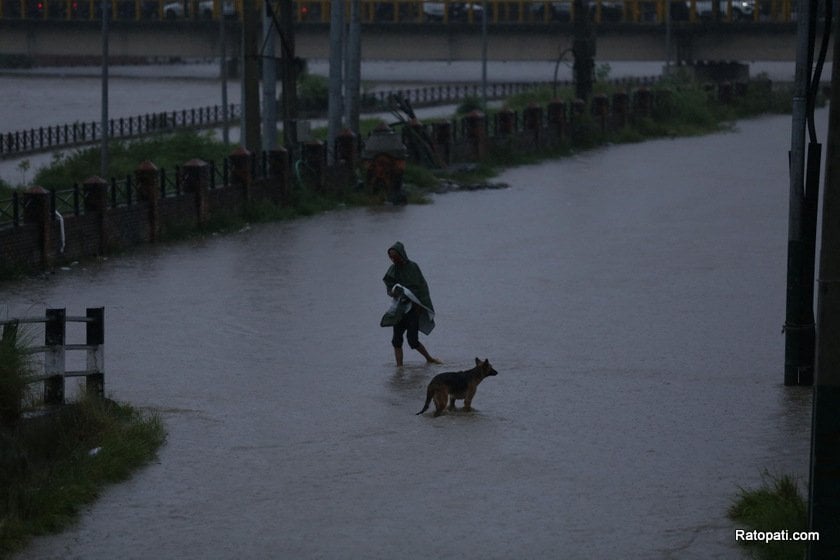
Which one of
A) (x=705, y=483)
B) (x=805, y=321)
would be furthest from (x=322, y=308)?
(x=705, y=483)

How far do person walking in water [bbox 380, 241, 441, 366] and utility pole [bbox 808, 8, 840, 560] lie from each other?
28.1 ft

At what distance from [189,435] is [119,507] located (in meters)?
2.40

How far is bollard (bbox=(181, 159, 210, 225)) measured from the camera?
31094 millimetres

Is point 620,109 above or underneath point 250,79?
underneath

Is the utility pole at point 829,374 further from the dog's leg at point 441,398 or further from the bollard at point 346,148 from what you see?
the bollard at point 346,148

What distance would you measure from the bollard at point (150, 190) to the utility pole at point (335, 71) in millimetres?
9445

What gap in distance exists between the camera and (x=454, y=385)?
1466 cm

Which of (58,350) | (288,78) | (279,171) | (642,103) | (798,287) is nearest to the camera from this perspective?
(58,350)

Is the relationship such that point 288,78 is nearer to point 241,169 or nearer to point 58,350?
point 241,169

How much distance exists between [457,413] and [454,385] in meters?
0.43

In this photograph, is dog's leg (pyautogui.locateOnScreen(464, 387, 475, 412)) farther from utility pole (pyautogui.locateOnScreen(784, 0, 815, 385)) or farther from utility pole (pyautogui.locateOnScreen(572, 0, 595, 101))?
utility pole (pyautogui.locateOnScreen(572, 0, 595, 101))

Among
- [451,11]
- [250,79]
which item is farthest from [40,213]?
[451,11]

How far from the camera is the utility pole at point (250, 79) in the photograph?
1410 inches

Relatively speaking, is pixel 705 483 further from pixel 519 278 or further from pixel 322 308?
pixel 519 278
